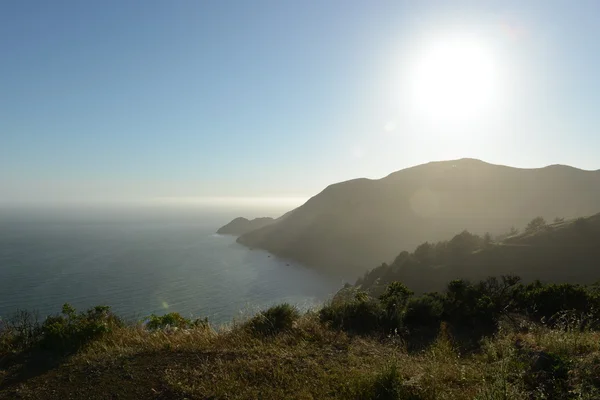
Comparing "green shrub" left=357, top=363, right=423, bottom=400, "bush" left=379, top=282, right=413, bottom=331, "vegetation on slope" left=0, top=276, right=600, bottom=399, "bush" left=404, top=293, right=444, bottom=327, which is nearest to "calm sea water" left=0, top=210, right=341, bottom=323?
"bush" left=379, top=282, right=413, bottom=331

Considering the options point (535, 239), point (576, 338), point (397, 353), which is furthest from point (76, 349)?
point (535, 239)

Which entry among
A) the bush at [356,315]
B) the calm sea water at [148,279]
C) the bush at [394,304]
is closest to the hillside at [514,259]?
the calm sea water at [148,279]

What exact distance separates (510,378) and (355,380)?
232 centimetres

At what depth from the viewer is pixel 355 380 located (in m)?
4.61

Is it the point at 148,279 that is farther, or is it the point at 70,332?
the point at 148,279

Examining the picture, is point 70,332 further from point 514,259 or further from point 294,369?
point 514,259

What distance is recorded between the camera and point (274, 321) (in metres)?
7.77

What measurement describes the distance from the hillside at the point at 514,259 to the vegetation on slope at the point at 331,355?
1961 inches

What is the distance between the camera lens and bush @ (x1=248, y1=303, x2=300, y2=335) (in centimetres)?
754

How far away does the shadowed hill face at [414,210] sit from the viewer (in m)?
129

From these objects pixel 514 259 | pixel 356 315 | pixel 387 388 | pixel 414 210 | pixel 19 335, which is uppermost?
pixel 414 210

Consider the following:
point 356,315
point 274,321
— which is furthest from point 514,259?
point 274,321

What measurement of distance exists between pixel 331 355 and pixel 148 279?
90030mm

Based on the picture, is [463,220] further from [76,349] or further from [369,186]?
[76,349]
